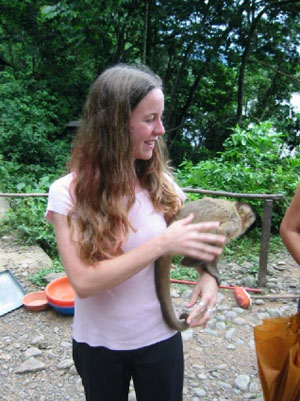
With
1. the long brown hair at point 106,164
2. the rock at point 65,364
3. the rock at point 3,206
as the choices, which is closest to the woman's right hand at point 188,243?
the long brown hair at point 106,164

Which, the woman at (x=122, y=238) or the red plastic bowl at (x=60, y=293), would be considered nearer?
the woman at (x=122, y=238)

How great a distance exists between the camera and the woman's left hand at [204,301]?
1.22m

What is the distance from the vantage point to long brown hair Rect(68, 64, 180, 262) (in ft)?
3.47

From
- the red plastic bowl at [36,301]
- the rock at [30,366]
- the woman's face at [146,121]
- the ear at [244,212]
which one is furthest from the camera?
the red plastic bowl at [36,301]

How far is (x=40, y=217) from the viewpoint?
4.85 m

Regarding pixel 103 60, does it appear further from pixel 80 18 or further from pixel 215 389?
pixel 215 389

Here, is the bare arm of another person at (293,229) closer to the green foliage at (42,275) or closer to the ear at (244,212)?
the ear at (244,212)

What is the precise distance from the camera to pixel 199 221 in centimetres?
140

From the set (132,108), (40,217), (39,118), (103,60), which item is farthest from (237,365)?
(103,60)

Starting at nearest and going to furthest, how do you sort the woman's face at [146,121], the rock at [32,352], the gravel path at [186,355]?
the woman's face at [146,121] < the gravel path at [186,355] < the rock at [32,352]

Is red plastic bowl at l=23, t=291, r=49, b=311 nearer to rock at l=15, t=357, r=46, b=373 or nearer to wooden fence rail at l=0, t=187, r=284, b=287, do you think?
rock at l=15, t=357, r=46, b=373

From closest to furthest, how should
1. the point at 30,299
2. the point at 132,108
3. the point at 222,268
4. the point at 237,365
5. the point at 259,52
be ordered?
the point at 132,108, the point at 237,365, the point at 30,299, the point at 222,268, the point at 259,52

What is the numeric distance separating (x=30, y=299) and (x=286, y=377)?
2.47m

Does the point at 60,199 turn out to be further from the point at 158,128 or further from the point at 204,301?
the point at 204,301
